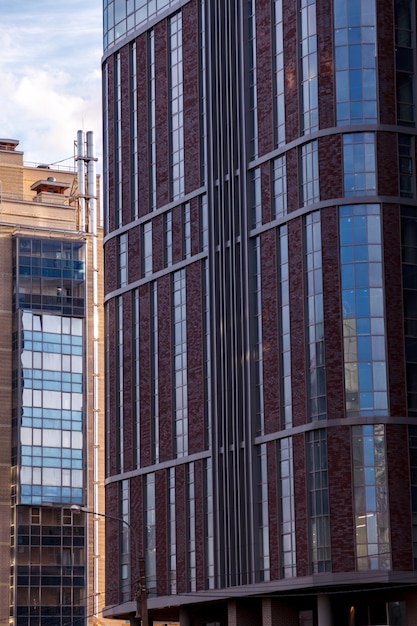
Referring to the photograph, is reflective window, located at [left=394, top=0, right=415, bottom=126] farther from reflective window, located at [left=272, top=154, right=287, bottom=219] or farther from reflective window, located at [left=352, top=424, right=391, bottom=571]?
reflective window, located at [left=352, top=424, right=391, bottom=571]

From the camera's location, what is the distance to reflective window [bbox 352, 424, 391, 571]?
64.2m

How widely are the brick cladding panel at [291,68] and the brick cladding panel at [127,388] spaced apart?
656 inches

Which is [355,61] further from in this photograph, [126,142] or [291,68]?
[126,142]

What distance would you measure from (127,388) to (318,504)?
18.7 metres

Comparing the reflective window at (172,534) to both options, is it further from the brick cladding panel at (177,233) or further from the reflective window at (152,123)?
the reflective window at (152,123)

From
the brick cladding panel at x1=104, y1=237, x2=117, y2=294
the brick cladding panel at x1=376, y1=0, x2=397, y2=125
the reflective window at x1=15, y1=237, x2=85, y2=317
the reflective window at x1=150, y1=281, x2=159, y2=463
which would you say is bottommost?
the reflective window at x1=150, y1=281, x2=159, y2=463

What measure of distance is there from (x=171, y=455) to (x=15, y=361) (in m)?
64.2

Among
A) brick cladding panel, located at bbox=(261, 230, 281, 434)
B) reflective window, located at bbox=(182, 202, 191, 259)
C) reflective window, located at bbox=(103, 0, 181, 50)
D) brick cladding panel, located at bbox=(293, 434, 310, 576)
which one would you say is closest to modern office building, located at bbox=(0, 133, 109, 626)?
reflective window, located at bbox=(103, 0, 181, 50)

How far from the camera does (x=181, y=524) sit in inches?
2975

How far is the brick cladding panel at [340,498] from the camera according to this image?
64.6 m

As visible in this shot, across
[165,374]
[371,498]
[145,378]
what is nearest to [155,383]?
[145,378]

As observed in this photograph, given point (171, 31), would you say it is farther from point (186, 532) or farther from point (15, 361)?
point (15, 361)

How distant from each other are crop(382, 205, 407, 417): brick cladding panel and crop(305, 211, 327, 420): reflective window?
2.88 meters

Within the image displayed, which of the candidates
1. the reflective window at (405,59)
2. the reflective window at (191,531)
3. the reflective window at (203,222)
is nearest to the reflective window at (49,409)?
the reflective window at (191,531)
